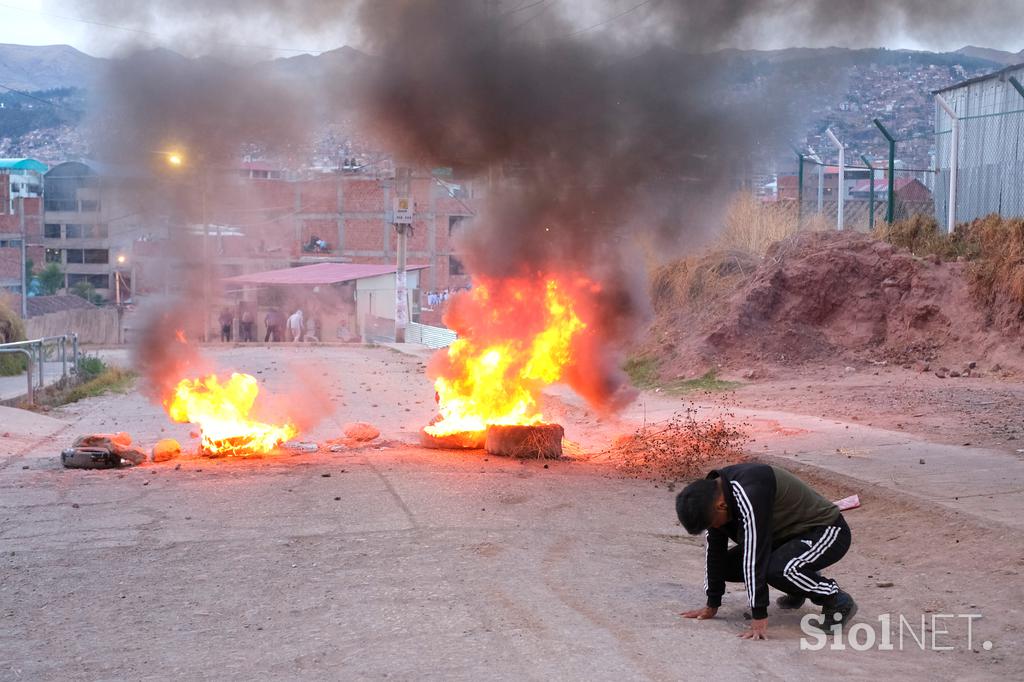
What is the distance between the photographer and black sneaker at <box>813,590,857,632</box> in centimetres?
521

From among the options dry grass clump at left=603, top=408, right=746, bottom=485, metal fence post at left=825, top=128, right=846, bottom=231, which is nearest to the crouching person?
dry grass clump at left=603, top=408, right=746, bottom=485

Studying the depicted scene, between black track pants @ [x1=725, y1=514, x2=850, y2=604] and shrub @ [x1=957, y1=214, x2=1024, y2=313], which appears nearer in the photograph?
black track pants @ [x1=725, y1=514, x2=850, y2=604]

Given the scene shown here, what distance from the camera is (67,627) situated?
529cm

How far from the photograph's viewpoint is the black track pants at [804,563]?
17.0 ft

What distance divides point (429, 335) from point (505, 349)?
828 inches

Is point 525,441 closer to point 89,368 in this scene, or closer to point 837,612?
point 837,612

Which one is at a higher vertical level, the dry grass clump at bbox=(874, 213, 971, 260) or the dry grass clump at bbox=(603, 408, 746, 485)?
the dry grass clump at bbox=(874, 213, 971, 260)

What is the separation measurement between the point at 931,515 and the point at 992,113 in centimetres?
1328

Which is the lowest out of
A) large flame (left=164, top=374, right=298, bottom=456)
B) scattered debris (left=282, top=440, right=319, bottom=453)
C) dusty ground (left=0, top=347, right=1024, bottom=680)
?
scattered debris (left=282, top=440, right=319, bottom=453)

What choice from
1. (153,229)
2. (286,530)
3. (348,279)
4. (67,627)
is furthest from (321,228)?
(67,627)

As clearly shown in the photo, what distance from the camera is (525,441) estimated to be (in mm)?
10352

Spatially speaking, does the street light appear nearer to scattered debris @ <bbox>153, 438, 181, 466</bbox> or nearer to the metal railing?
scattered debris @ <bbox>153, 438, 181, 466</bbox>

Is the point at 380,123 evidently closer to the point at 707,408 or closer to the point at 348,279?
the point at 707,408

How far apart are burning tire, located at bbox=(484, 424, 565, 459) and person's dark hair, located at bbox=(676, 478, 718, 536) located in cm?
528
